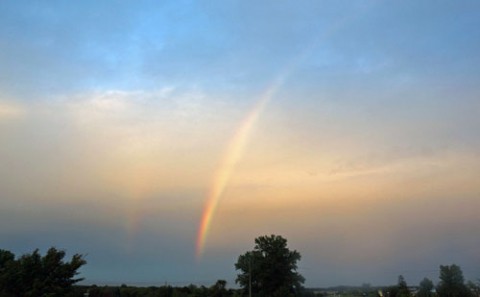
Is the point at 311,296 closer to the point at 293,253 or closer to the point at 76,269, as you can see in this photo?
the point at 293,253

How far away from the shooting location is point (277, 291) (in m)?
59.9

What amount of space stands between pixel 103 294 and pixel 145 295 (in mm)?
6009

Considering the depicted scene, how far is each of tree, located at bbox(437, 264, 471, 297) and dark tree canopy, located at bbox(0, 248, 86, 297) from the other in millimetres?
47132

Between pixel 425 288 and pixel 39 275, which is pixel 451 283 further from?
pixel 39 275

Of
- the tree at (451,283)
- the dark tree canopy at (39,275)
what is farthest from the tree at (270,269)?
the dark tree canopy at (39,275)

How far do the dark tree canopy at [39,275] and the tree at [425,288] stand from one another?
5266cm

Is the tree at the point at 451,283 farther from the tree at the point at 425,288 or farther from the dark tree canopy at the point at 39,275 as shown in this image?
the dark tree canopy at the point at 39,275

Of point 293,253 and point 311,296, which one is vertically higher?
point 293,253

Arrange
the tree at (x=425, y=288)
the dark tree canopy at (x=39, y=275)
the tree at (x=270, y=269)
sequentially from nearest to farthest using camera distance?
1. the dark tree canopy at (x=39, y=275)
2. the tree at (x=270, y=269)
3. the tree at (x=425, y=288)

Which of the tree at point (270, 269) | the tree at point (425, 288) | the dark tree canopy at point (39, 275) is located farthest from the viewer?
the tree at point (425, 288)

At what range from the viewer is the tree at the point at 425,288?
7173 centimetres

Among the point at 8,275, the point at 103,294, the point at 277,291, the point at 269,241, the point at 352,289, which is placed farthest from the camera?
the point at 352,289

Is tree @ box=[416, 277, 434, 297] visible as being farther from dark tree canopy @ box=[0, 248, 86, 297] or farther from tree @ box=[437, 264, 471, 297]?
dark tree canopy @ box=[0, 248, 86, 297]

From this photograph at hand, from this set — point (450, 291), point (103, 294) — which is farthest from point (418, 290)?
point (103, 294)
